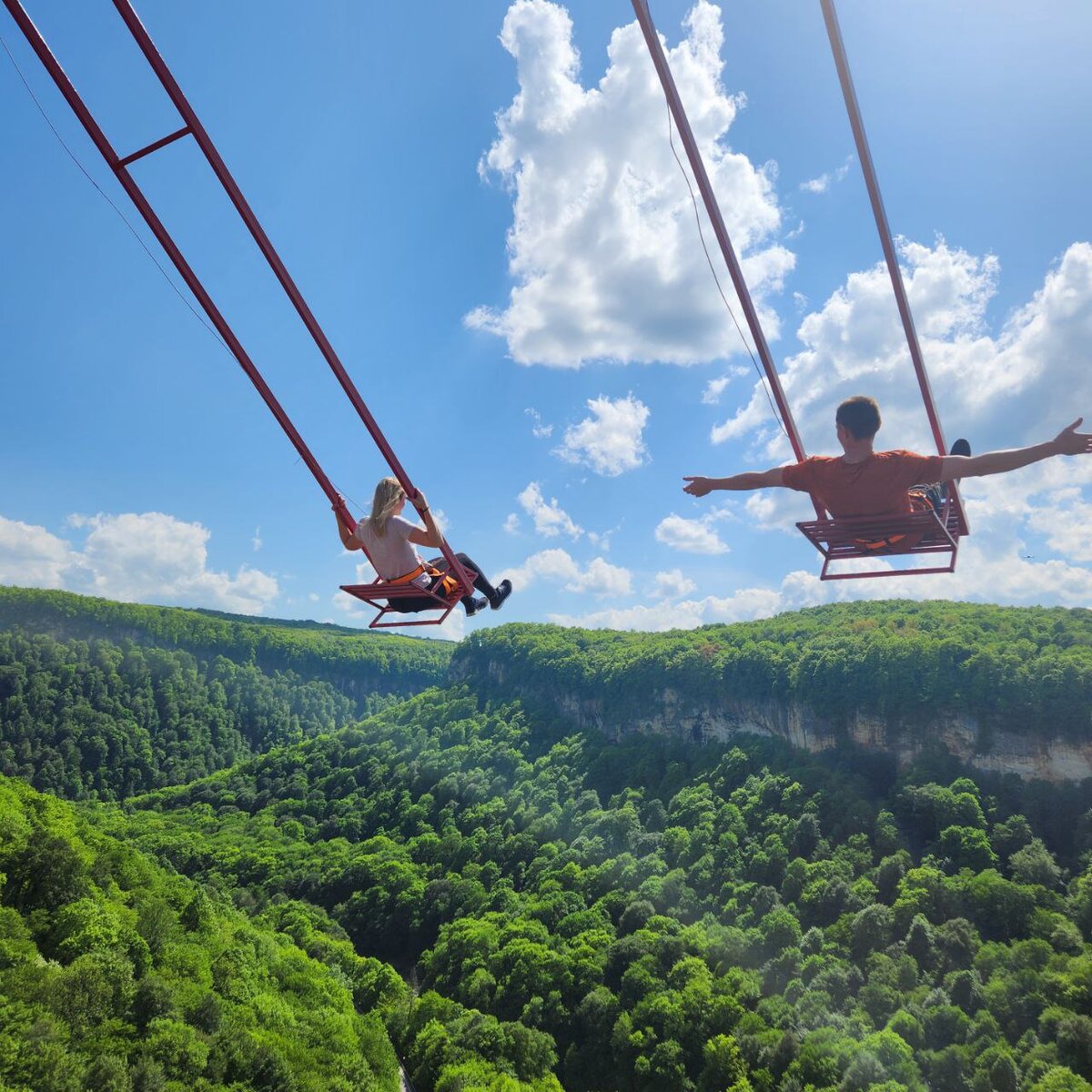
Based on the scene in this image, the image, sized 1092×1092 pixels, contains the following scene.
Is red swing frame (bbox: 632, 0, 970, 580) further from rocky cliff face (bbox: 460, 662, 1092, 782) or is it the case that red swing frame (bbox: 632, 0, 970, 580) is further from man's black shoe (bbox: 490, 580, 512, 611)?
rocky cliff face (bbox: 460, 662, 1092, 782)

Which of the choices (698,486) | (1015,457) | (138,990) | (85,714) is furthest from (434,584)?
(85,714)

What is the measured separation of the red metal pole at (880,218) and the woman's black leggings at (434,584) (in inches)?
308

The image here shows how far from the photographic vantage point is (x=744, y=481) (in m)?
8.99

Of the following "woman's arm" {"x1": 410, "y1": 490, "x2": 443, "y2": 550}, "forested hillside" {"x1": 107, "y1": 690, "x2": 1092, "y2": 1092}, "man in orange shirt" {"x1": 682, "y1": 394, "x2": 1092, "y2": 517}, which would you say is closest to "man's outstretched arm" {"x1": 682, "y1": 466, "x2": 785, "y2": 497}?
"man in orange shirt" {"x1": 682, "y1": 394, "x2": 1092, "y2": 517}

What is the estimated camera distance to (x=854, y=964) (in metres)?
63.4

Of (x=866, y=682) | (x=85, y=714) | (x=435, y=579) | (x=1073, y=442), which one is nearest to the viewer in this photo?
(x=1073, y=442)

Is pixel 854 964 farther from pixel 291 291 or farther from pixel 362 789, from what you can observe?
pixel 362 789

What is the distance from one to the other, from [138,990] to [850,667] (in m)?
89.6

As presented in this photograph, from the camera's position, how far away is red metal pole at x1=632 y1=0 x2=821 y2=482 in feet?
24.8

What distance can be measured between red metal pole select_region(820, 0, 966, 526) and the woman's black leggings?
25.7ft

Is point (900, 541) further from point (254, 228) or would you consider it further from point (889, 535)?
point (254, 228)

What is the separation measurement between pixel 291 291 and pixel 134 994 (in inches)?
1644

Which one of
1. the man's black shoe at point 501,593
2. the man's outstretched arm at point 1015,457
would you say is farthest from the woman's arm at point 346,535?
the man's outstretched arm at point 1015,457

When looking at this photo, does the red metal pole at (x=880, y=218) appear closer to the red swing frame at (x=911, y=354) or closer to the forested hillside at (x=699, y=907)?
the red swing frame at (x=911, y=354)
